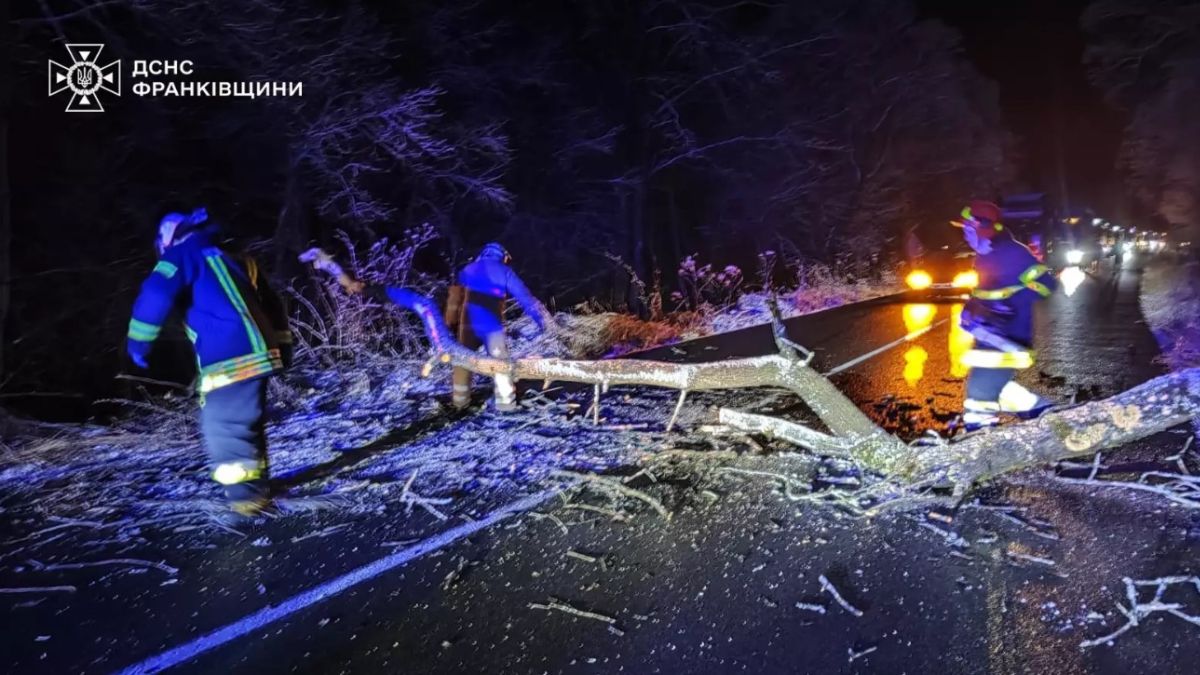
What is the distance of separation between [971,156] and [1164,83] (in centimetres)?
1758

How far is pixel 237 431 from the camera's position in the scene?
3723 millimetres

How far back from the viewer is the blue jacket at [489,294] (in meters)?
5.98

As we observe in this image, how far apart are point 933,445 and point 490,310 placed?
3.75 metres

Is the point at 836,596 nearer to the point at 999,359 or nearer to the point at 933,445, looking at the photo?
Answer: the point at 933,445

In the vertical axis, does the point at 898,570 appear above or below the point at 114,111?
below

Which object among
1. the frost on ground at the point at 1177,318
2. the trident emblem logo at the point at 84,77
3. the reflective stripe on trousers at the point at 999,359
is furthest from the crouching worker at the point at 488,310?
the frost on ground at the point at 1177,318

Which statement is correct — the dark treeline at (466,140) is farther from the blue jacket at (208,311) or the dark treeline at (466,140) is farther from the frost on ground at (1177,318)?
the frost on ground at (1177,318)

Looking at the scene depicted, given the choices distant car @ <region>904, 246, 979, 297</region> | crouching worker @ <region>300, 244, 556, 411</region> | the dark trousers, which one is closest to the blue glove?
the dark trousers

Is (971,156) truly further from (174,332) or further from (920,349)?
(174,332)

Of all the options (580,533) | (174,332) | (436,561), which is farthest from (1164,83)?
(174,332)

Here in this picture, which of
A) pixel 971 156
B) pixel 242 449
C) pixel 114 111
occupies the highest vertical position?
pixel 971 156

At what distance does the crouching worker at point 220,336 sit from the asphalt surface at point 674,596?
0.42 m

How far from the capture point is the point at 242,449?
375cm

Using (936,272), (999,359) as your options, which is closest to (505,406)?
(999,359)
